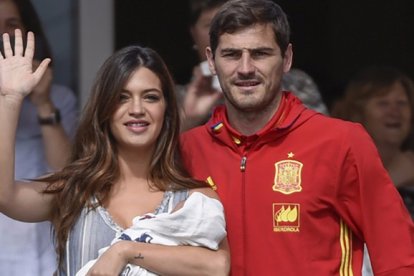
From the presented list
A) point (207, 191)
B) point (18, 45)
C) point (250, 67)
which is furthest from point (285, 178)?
point (18, 45)

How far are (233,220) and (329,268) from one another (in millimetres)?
353

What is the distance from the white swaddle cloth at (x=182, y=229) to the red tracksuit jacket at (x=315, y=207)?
0.15 metres

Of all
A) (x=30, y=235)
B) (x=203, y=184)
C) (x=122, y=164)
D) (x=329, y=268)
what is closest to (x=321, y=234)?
(x=329, y=268)

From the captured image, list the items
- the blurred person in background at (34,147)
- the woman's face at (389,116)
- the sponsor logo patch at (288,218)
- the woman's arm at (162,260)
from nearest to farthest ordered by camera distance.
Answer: the woman's arm at (162,260)
the sponsor logo patch at (288,218)
the blurred person in background at (34,147)
the woman's face at (389,116)

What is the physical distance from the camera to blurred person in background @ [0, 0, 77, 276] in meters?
5.66

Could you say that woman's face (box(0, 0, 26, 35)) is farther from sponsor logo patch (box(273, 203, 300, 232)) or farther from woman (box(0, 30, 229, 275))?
sponsor logo patch (box(273, 203, 300, 232))

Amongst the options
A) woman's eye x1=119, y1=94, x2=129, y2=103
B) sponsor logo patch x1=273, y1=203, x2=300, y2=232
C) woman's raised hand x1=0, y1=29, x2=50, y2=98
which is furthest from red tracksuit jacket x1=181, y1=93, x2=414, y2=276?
woman's raised hand x1=0, y1=29, x2=50, y2=98

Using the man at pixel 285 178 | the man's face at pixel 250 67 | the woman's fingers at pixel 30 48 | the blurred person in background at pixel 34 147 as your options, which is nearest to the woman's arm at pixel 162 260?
the man at pixel 285 178

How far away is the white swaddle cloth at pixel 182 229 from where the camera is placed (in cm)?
457

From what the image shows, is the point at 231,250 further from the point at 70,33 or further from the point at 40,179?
the point at 70,33

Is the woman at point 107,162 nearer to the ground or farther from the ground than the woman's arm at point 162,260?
farther from the ground

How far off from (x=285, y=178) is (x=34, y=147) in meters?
1.56

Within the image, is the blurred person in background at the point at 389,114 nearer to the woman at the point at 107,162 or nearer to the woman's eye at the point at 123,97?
the woman at the point at 107,162

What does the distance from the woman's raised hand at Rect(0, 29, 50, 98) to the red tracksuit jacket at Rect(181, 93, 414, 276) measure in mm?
741
